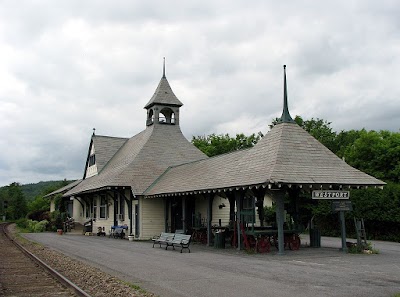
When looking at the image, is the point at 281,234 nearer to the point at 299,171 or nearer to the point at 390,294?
the point at 299,171

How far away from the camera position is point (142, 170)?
27.0 metres

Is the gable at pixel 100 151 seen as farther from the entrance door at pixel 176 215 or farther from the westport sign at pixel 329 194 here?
the westport sign at pixel 329 194

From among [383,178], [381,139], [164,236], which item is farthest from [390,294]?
[381,139]

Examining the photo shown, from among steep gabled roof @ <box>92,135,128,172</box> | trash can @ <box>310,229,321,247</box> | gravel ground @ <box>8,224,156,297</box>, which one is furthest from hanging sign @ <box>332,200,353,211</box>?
steep gabled roof @ <box>92,135,128,172</box>

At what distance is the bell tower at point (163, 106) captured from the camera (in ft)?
106

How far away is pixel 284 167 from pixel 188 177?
7.52 metres

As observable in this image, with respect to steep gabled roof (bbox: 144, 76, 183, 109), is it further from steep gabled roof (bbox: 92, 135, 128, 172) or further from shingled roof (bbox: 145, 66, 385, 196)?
shingled roof (bbox: 145, 66, 385, 196)

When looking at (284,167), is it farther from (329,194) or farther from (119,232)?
(119,232)

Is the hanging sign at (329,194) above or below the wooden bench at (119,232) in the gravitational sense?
above

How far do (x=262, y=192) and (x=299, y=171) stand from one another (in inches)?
92.9

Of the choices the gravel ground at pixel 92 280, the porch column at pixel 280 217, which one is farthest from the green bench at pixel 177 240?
the gravel ground at pixel 92 280

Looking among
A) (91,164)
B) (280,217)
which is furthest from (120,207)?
(280,217)

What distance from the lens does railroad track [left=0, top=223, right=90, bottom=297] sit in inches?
356

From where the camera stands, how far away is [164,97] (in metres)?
32.9
